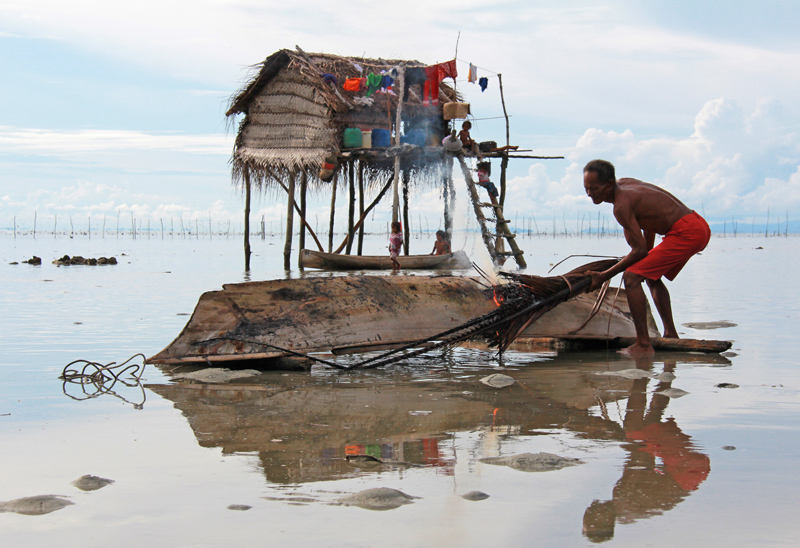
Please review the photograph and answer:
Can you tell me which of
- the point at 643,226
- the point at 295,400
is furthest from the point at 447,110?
the point at 295,400

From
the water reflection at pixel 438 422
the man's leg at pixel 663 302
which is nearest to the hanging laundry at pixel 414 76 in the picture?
the man's leg at pixel 663 302

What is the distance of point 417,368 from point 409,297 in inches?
23.7

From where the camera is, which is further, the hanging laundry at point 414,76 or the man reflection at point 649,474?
the hanging laundry at point 414,76

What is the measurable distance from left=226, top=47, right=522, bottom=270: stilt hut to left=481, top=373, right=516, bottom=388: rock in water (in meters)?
10.1

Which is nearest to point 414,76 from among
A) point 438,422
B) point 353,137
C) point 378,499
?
point 353,137

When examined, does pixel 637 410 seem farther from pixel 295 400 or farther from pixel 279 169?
pixel 279 169

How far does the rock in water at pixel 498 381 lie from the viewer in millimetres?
4379

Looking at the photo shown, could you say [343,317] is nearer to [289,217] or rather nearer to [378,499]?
[378,499]

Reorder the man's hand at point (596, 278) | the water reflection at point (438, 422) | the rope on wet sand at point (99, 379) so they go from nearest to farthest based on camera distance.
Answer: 1. the water reflection at point (438, 422)
2. the rope on wet sand at point (99, 379)
3. the man's hand at point (596, 278)

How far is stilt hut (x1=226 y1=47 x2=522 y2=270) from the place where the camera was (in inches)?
600

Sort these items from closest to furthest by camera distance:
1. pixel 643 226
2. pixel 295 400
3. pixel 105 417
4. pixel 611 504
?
pixel 611 504 < pixel 105 417 < pixel 295 400 < pixel 643 226

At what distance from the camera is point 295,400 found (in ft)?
13.1

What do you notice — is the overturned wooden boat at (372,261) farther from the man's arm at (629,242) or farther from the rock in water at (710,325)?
the man's arm at (629,242)

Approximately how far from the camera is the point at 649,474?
8.38 ft
